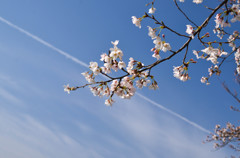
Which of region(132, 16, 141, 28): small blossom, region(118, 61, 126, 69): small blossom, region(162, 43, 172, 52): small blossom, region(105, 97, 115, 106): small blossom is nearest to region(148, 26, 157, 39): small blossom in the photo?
region(162, 43, 172, 52): small blossom

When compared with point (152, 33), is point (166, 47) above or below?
below

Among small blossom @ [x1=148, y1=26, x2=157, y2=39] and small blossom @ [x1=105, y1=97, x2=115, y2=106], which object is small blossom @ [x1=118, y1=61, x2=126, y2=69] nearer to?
small blossom @ [x1=148, y1=26, x2=157, y2=39]

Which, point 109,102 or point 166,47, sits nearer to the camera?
point 166,47

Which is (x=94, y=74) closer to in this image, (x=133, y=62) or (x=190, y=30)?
(x=133, y=62)

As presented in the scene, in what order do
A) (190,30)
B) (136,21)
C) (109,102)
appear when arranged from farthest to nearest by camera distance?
1. (109,102)
2. (136,21)
3. (190,30)

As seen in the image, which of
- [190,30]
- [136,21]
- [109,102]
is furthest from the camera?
[109,102]

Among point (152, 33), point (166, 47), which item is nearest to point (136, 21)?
point (152, 33)

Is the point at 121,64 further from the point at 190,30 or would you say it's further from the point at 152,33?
the point at 190,30

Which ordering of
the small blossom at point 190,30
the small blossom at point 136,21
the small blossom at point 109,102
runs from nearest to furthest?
1. the small blossom at point 190,30
2. the small blossom at point 136,21
3. the small blossom at point 109,102

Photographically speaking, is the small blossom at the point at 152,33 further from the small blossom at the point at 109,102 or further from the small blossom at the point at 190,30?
the small blossom at the point at 109,102

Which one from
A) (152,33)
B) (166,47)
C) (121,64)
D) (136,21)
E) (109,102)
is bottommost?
(109,102)

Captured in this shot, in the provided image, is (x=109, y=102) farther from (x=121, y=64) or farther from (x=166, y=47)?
(x=166, y=47)

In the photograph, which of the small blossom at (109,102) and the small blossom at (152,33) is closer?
the small blossom at (152,33)

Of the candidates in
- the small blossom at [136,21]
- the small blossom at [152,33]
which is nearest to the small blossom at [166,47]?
the small blossom at [152,33]
